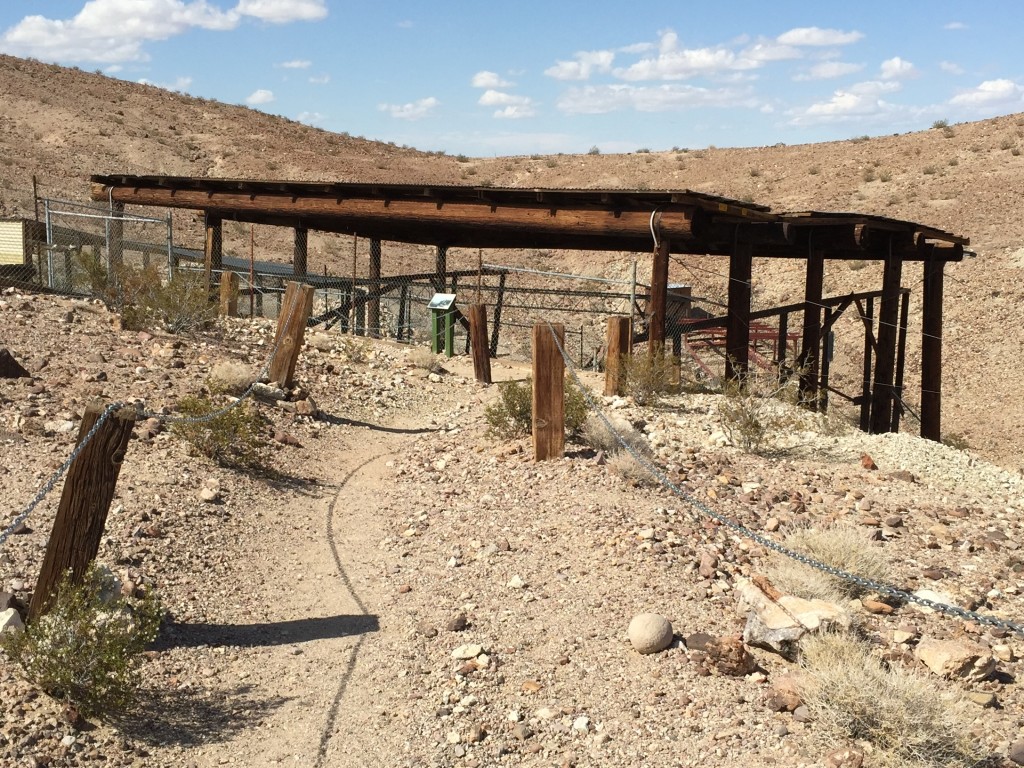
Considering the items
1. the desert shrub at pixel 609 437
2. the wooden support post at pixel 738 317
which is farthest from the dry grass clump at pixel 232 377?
the wooden support post at pixel 738 317

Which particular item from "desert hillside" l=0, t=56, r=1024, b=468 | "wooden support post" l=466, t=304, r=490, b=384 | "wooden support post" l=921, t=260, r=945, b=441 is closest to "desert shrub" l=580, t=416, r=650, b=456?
"wooden support post" l=466, t=304, r=490, b=384

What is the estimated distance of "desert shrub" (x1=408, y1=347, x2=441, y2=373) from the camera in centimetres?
1542

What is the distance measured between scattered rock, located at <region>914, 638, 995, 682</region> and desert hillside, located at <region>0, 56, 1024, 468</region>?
56.7 ft

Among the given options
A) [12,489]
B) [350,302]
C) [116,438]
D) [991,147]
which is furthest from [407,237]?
[991,147]

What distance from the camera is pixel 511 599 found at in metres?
6.58

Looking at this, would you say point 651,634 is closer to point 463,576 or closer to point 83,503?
point 463,576

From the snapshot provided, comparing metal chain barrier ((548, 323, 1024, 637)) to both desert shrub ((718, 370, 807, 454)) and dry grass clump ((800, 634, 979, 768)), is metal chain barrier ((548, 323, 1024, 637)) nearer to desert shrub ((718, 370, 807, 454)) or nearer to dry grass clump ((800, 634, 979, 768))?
dry grass clump ((800, 634, 979, 768))

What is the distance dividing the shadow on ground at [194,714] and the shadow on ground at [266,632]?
1.95 ft

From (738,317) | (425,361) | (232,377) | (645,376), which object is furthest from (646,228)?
(232,377)

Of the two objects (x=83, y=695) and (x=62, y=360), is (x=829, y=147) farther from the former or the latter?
(x=83, y=695)

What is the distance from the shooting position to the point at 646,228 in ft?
42.9

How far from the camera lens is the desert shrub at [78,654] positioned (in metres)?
4.85

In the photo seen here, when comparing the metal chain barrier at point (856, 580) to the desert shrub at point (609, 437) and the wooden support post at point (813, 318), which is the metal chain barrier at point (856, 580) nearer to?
the desert shrub at point (609, 437)

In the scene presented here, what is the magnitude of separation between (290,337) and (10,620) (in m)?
6.73
